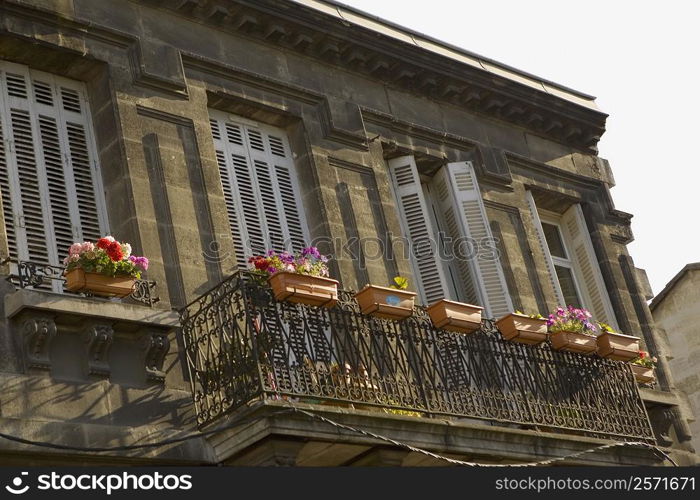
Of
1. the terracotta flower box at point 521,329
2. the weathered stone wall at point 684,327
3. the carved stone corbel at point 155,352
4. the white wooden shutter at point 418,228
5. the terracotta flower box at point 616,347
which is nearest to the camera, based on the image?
the carved stone corbel at point 155,352

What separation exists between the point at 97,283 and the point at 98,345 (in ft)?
1.75

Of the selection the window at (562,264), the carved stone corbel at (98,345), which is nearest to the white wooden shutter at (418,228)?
the window at (562,264)

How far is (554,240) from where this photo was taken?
18797 mm

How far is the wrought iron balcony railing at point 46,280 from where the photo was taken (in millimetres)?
12195

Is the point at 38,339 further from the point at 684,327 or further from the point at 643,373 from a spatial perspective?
the point at 684,327

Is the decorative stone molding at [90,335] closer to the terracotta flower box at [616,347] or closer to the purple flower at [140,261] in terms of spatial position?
the purple flower at [140,261]

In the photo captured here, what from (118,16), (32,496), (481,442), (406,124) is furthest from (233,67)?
(32,496)

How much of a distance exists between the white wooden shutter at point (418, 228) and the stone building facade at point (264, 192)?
27 millimetres

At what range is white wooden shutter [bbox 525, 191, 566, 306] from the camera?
17.7 metres

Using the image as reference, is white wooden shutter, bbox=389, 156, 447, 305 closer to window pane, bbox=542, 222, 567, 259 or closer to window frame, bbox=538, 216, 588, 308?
window frame, bbox=538, 216, 588, 308

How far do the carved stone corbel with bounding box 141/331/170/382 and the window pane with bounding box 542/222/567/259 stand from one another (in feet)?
23.9

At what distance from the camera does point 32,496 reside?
9.98m

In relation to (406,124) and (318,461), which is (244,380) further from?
(406,124)

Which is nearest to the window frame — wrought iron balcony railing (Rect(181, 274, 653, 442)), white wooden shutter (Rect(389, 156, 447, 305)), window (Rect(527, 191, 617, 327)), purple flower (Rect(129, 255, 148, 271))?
window (Rect(527, 191, 617, 327))
